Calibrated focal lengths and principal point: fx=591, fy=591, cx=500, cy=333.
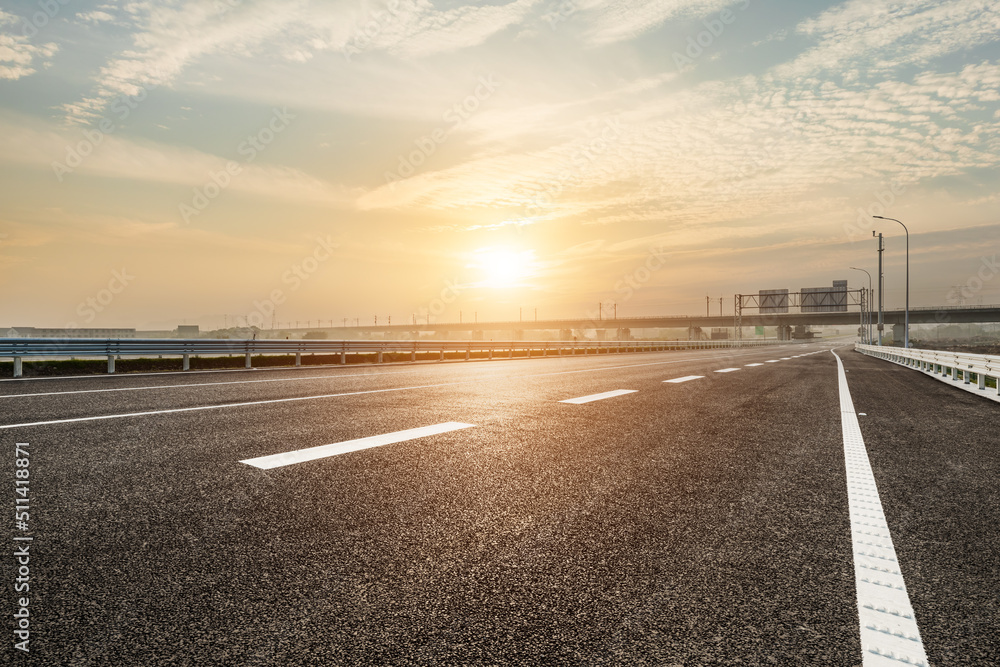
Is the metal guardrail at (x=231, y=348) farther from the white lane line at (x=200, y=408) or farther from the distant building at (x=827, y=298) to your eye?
the distant building at (x=827, y=298)

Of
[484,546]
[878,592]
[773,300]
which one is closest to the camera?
[878,592]

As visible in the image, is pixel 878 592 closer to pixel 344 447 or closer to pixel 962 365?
pixel 344 447

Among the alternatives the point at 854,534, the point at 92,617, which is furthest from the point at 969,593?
the point at 92,617

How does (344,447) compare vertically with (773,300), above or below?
below

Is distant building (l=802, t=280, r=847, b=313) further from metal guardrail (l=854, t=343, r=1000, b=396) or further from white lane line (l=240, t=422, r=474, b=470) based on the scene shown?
white lane line (l=240, t=422, r=474, b=470)

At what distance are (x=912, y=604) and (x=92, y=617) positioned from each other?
3.41 meters

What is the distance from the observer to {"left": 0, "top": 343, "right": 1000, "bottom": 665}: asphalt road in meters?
2.20

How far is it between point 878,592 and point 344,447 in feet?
15.1

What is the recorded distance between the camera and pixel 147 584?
2.64 meters

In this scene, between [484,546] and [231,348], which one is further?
[231,348]

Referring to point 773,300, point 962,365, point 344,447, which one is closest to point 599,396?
point 344,447

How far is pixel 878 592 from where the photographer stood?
8.81ft

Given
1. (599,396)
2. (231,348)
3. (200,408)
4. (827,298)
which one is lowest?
(599,396)

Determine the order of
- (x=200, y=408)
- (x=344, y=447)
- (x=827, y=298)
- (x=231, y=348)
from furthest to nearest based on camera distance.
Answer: (x=827, y=298) → (x=231, y=348) → (x=200, y=408) → (x=344, y=447)
